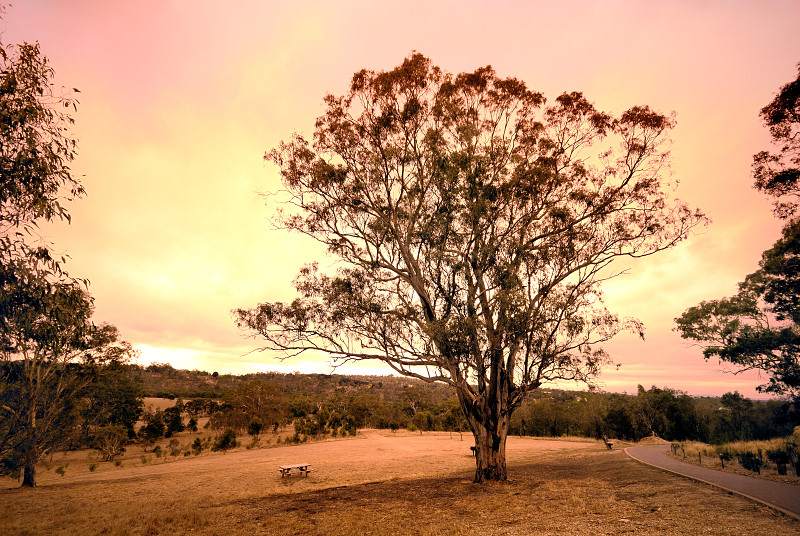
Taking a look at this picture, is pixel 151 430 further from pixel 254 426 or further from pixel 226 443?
pixel 226 443

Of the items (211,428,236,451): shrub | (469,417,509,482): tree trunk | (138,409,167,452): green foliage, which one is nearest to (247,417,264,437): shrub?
(211,428,236,451): shrub

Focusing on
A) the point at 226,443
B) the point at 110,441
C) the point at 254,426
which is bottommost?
the point at 226,443

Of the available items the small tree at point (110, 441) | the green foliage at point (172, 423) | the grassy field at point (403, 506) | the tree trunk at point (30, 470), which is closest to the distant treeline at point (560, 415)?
the green foliage at point (172, 423)

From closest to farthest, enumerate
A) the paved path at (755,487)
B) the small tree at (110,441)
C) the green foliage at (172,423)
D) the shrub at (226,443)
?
1. the paved path at (755,487)
2. the small tree at (110,441)
3. the shrub at (226,443)
4. the green foliage at (172,423)

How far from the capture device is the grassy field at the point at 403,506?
8.26 meters

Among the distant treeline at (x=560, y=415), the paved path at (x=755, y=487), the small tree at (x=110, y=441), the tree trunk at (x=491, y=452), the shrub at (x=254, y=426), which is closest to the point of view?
the paved path at (x=755, y=487)

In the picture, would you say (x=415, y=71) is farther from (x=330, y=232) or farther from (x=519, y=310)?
(x=519, y=310)

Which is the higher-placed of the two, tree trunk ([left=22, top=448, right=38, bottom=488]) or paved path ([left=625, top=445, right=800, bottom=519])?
paved path ([left=625, top=445, right=800, bottom=519])

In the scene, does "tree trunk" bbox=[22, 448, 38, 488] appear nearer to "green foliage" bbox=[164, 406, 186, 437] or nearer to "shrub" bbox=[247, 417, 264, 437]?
"shrub" bbox=[247, 417, 264, 437]

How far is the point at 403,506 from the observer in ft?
35.9

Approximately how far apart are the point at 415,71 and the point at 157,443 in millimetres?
47116

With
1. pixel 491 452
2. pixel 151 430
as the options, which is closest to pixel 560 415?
pixel 491 452

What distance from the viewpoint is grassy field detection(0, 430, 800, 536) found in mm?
8258

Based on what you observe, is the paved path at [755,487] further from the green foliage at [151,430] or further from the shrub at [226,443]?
the green foliage at [151,430]
